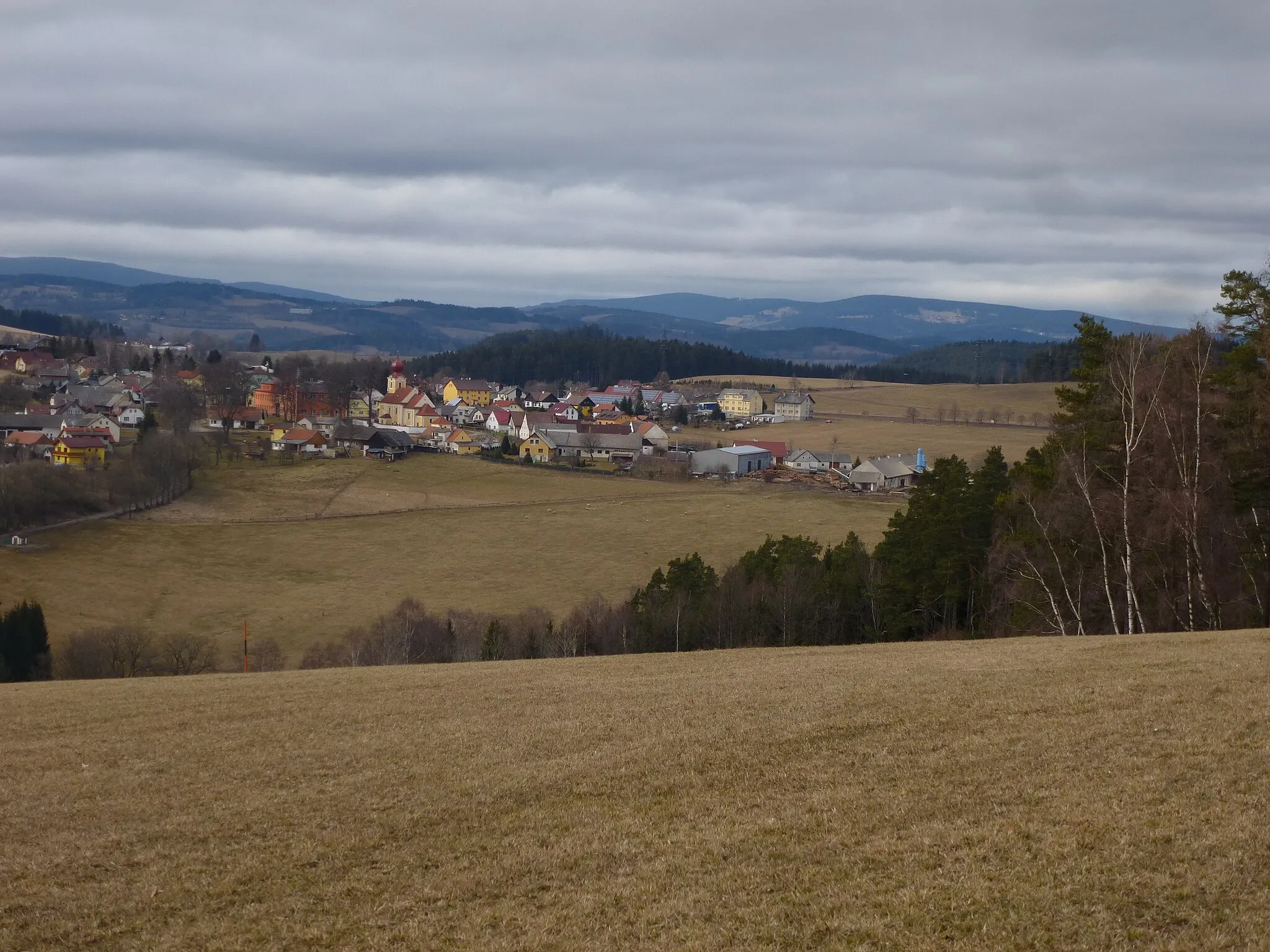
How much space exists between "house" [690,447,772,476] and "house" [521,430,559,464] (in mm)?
14089

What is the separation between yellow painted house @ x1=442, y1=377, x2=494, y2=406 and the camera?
15375 cm

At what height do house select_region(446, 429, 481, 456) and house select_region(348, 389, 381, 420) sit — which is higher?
house select_region(348, 389, 381, 420)

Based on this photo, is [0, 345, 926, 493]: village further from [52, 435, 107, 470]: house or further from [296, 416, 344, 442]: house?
[296, 416, 344, 442]: house

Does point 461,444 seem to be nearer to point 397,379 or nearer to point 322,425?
point 322,425

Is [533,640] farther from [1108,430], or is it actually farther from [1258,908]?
[1258,908]

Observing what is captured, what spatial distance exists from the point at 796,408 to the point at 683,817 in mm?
124911

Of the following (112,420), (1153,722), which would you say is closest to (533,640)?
(1153,722)

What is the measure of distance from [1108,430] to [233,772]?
22.4 m

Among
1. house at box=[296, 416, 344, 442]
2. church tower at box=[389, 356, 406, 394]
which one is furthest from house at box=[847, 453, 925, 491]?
church tower at box=[389, 356, 406, 394]

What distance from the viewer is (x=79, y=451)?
8088 cm

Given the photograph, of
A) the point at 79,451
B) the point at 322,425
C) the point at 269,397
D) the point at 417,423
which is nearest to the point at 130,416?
the point at 322,425

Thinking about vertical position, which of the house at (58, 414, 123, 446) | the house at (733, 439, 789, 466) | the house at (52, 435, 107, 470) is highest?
the house at (733, 439, 789, 466)

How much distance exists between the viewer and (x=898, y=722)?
1415cm

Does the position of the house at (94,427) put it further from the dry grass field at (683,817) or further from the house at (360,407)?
the dry grass field at (683,817)
